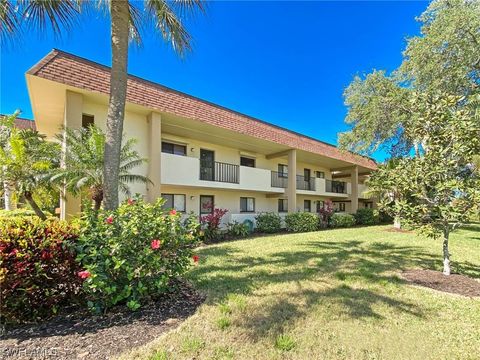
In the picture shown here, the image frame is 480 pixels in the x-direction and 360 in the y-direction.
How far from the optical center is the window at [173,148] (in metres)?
14.3

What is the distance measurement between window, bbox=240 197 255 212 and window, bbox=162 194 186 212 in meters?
4.70

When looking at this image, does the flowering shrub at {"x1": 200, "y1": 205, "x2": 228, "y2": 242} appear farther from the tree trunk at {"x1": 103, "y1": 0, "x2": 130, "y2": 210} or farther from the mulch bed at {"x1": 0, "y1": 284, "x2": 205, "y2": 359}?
the mulch bed at {"x1": 0, "y1": 284, "x2": 205, "y2": 359}

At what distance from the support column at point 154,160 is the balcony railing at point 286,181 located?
385 inches

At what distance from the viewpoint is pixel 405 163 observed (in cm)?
652

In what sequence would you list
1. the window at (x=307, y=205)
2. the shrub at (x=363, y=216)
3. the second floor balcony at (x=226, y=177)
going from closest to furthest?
the second floor balcony at (x=226, y=177), the shrub at (x=363, y=216), the window at (x=307, y=205)

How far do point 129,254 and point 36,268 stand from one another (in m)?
1.13

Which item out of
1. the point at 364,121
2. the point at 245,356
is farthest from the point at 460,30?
the point at 245,356

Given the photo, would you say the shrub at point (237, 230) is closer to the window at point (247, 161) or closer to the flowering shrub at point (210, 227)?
the flowering shrub at point (210, 227)

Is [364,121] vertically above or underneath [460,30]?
underneath

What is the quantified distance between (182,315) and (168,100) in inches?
409

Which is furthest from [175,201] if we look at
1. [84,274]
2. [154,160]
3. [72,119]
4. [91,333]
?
[91,333]

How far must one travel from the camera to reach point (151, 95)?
1173 centimetres

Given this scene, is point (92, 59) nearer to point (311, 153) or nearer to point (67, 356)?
point (67, 356)

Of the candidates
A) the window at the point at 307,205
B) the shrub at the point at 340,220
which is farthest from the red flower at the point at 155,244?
the window at the point at 307,205
